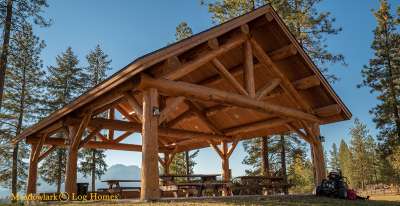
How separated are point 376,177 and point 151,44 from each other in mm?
49772

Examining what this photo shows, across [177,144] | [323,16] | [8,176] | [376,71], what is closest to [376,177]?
[376,71]

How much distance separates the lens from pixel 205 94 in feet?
30.1

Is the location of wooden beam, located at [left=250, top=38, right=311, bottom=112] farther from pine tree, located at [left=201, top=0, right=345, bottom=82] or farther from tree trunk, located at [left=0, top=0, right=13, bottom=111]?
tree trunk, located at [left=0, top=0, right=13, bottom=111]

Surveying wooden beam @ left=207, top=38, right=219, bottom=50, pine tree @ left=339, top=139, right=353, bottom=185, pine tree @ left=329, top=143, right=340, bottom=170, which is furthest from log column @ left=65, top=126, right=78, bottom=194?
pine tree @ left=329, top=143, right=340, bottom=170

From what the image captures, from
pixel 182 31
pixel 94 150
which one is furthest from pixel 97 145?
pixel 182 31

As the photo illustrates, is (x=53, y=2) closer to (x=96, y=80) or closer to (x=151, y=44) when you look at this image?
(x=151, y=44)

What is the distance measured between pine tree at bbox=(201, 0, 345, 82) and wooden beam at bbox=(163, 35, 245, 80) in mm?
9547

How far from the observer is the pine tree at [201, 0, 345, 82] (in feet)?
63.7

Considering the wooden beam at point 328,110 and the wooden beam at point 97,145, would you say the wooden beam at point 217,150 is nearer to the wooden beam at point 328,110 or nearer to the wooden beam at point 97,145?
the wooden beam at point 97,145

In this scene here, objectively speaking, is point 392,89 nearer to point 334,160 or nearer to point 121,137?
point 121,137

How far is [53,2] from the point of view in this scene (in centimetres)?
1678

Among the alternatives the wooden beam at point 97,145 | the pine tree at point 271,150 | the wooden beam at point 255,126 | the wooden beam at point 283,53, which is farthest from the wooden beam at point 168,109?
the pine tree at point 271,150

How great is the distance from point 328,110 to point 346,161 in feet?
176

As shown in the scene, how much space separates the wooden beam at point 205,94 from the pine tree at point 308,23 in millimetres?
9333
